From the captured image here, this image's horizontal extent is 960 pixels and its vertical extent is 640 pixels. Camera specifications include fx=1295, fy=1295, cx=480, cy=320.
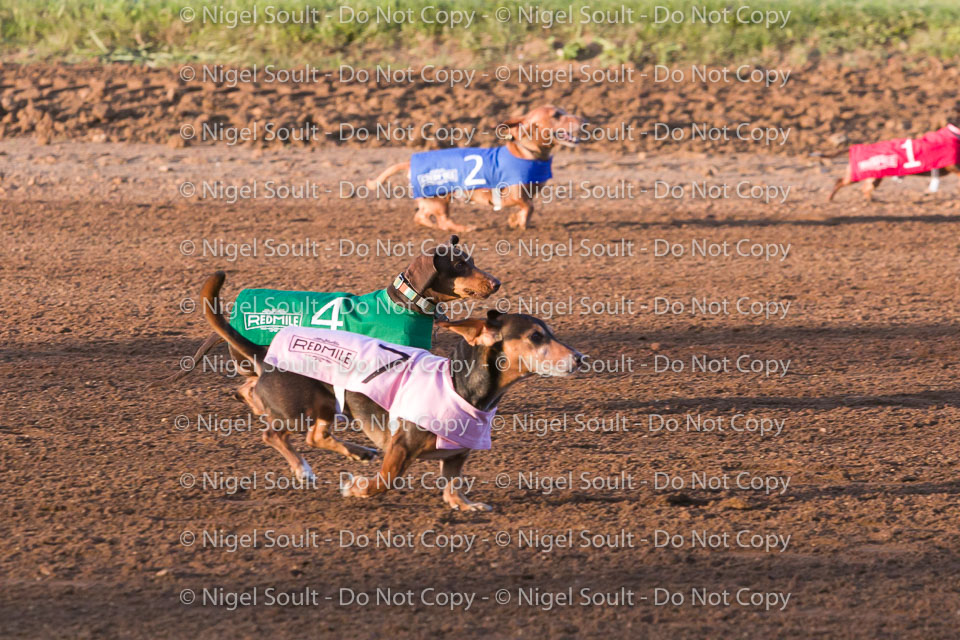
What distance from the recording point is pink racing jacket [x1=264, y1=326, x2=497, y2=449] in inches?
234

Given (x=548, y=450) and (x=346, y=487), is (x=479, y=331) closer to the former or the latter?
(x=346, y=487)

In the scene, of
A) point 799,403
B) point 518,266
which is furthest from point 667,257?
point 799,403

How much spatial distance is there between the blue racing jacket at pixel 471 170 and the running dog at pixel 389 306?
18.6 ft

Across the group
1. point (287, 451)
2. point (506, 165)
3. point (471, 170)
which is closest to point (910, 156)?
point (506, 165)

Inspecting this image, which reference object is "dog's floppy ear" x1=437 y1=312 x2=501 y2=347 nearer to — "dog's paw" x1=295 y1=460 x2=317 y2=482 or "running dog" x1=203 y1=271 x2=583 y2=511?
"running dog" x1=203 y1=271 x2=583 y2=511

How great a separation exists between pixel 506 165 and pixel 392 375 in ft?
22.4

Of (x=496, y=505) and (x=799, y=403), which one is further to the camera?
(x=799, y=403)

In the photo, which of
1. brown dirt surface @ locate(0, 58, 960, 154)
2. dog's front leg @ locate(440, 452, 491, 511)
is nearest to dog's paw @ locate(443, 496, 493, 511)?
dog's front leg @ locate(440, 452, 491, 511)

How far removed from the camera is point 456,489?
6215 millimetres

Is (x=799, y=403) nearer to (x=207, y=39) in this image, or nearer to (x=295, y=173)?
(x=295, y=173)

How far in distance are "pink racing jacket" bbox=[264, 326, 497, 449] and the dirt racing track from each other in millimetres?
481

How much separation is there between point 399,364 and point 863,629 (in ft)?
7.86

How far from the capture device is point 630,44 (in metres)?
20.9

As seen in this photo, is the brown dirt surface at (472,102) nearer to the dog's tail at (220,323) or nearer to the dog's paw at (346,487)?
the dog's tail at (220,323)
